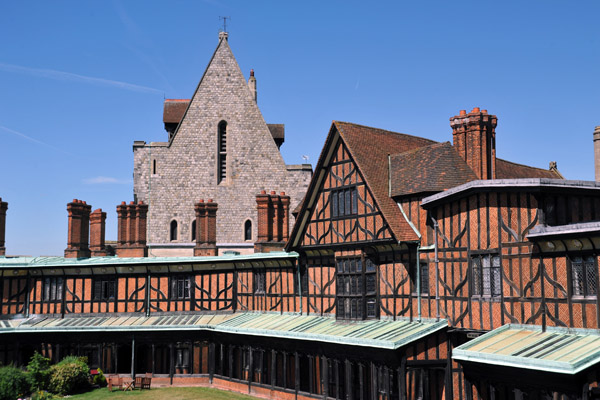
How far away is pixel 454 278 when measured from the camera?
64.2ft

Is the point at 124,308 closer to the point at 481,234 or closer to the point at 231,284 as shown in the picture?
the point at 231,284

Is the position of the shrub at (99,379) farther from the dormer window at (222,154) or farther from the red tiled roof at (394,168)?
the dormer window at (222,154)

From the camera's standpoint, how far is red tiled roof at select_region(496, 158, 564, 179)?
26.7m

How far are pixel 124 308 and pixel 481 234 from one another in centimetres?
1732

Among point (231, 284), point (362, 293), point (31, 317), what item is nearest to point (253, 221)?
point (231, 284)

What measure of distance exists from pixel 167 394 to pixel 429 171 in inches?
515

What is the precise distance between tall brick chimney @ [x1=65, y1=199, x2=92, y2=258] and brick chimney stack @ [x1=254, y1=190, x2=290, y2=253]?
8.15m

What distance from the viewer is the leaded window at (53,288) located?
99.2 ft

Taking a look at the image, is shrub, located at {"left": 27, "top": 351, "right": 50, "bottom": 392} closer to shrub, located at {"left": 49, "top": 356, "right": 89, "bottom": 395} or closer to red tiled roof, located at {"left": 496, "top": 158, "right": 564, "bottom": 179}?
shrub, located at {"left": 49, "top": 356, "right": 89, "bottom": 395}

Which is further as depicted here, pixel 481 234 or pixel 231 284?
pixel 231 284

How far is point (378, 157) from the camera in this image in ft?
77.2

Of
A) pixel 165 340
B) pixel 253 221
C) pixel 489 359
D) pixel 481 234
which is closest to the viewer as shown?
pixel 489 359

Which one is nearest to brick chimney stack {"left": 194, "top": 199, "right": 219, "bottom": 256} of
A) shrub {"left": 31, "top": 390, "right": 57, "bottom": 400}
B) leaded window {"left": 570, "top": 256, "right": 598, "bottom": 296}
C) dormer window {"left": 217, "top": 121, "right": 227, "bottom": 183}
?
dormer window {"left": 217, "top": 121, "right": 227, "bottom": 183}

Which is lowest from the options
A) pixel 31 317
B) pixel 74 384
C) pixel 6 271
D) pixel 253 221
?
pixel 74 384
